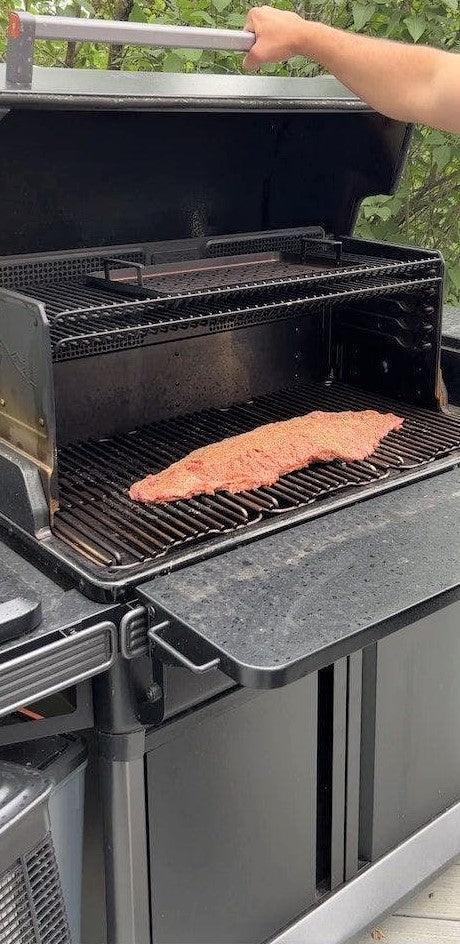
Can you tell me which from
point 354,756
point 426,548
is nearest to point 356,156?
point 426,548

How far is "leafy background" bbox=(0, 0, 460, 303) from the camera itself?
123 inches

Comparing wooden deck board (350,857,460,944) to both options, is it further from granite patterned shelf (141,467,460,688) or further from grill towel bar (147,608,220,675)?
grill towel bar (147,608,220,675)

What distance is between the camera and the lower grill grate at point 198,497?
1.52 metres

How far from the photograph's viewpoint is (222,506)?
166 cm

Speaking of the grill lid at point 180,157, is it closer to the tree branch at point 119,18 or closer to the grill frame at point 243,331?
the grill frame at point 243,331

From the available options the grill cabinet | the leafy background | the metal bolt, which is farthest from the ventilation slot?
the leafy background

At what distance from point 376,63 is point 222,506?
0.98m

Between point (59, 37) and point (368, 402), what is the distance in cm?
117

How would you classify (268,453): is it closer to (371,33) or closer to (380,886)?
(380,886)

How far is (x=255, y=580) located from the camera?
1402 mm

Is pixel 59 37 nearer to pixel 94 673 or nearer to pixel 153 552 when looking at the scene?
pixel 153 552

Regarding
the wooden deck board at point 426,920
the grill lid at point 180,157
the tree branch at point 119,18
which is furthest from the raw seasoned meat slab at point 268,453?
the tree branch at point 119,18

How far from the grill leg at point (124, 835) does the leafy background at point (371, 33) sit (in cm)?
236

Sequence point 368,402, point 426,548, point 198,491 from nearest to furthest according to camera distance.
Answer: point 426,548
point 198,491
point 368,402
